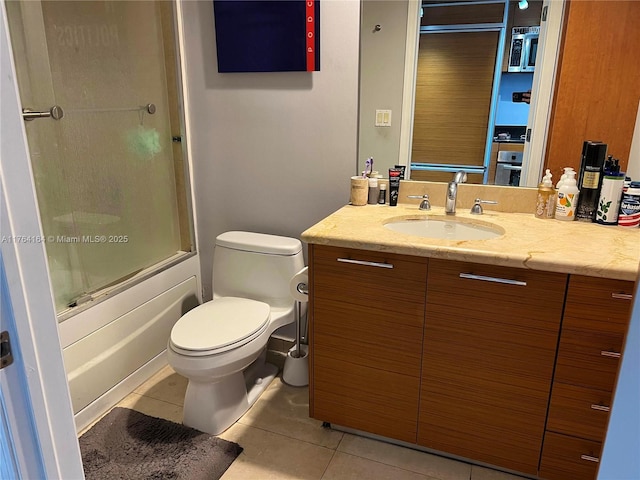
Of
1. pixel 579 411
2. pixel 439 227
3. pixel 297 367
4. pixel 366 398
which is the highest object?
pixel 439 227

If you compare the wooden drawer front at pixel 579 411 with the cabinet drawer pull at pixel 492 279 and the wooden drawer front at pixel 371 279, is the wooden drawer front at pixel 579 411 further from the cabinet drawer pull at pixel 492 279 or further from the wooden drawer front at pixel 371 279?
the wooden drawer front at pixel 371 279

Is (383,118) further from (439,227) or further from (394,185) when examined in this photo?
(439,227)

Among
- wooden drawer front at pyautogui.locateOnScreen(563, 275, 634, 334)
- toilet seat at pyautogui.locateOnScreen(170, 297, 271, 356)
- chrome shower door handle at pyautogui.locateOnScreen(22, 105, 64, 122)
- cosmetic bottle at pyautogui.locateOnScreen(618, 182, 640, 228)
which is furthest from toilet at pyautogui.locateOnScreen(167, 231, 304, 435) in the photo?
cosmetic bottle at pyautogui.locateOnScreen(618, 182, 640, 228)

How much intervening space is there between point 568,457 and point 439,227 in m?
0.91

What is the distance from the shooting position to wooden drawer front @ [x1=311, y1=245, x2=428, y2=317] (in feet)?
5.16

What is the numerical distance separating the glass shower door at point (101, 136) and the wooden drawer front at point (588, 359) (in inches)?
71.4

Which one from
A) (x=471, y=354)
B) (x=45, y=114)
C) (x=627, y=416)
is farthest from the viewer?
(x=45, y=114)

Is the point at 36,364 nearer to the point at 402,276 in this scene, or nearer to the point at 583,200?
the point at 402,276

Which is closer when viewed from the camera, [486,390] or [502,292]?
[502,292]

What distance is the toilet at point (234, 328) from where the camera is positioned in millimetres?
1785

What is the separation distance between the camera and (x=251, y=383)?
2223 millimetres

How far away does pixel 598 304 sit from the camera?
54.4 inches

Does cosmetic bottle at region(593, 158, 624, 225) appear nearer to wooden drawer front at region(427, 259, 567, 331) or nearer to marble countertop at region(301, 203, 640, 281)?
marble countertop at region(301, 203, 640, 281)

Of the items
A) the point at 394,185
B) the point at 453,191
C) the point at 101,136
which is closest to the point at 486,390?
the point at 453,191
